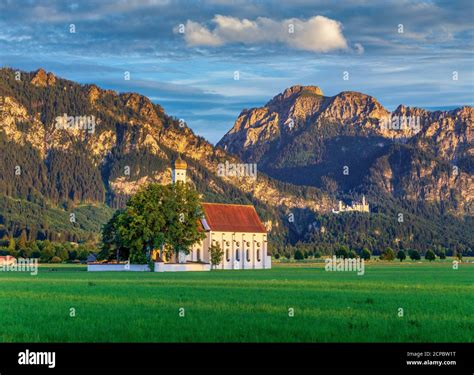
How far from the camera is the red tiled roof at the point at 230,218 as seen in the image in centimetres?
15775

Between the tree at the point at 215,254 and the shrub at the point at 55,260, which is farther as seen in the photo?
the shrub at the point at 55,260

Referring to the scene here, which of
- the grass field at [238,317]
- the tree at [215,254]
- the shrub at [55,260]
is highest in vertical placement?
the grass field at [238,317]

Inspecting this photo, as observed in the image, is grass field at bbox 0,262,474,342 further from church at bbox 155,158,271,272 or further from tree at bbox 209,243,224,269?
church at bbox 155,158,271,272

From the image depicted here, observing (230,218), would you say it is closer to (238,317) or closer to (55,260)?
(55,260)

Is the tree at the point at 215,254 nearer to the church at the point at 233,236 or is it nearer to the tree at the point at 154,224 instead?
the church at the point at 233,236

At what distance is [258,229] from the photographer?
16912 cm

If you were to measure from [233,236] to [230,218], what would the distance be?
16.7 ft

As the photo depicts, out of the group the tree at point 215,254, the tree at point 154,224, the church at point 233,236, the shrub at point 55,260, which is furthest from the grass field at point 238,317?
the shrub at point 55,260

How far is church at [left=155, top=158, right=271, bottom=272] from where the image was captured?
152 m

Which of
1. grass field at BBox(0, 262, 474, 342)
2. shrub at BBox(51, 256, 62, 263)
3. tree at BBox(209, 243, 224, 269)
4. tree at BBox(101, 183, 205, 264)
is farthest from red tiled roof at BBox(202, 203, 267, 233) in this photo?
grass field at BBox(0, 262, 474, 342)

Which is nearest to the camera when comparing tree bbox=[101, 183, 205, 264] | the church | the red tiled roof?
tree bbox=[101, 183, 205, 264]

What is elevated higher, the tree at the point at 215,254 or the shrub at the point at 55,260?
the tree at the point at 215,254

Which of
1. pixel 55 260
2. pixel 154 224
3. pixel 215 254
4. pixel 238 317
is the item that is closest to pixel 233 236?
pixel 215 254
